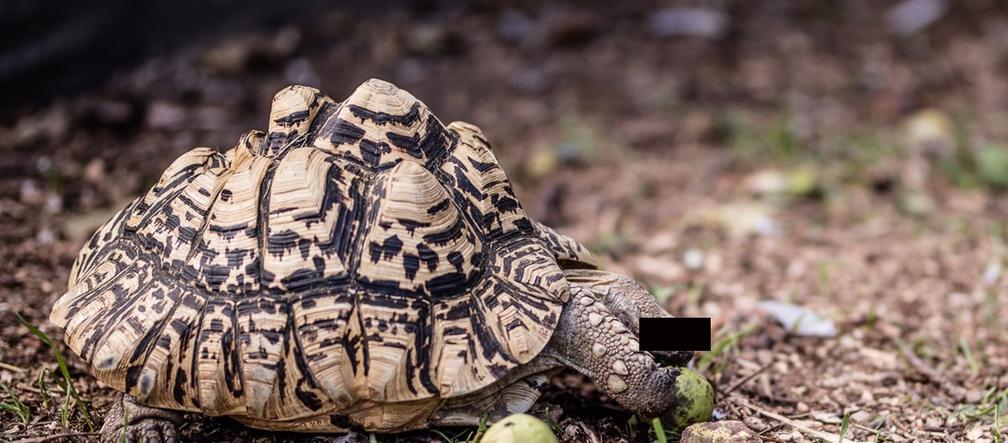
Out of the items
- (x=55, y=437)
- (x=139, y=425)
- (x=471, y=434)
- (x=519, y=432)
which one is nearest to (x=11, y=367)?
(x=55, y=437)

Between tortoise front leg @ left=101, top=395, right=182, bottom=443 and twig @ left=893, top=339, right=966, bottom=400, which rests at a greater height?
tortoise front leg @ left=101, top=395, right=182, bottom=443

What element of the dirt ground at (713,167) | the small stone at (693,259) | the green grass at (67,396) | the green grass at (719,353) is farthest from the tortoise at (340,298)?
the small stone at (693,259)

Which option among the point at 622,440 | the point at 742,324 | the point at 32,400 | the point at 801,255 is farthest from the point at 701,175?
the point at 32,400

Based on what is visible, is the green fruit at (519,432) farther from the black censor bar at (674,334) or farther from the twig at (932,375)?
the twig at (932,375)

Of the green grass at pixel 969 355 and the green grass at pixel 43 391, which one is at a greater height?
the green grass at pixel 43 391


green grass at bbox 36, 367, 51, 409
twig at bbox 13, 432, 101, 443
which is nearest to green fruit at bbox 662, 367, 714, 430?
twig at bbox 13, 432, 101, 443

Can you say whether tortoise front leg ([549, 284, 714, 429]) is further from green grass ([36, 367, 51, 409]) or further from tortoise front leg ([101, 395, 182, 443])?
green grass ([36, 367, 51, 409])

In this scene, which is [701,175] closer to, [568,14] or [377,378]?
[568,14]

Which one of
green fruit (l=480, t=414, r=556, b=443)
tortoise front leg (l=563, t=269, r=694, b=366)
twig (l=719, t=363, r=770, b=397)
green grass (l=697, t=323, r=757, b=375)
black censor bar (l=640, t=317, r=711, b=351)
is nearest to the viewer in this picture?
green fruit (l=480, t=414, r=556, b=443)
